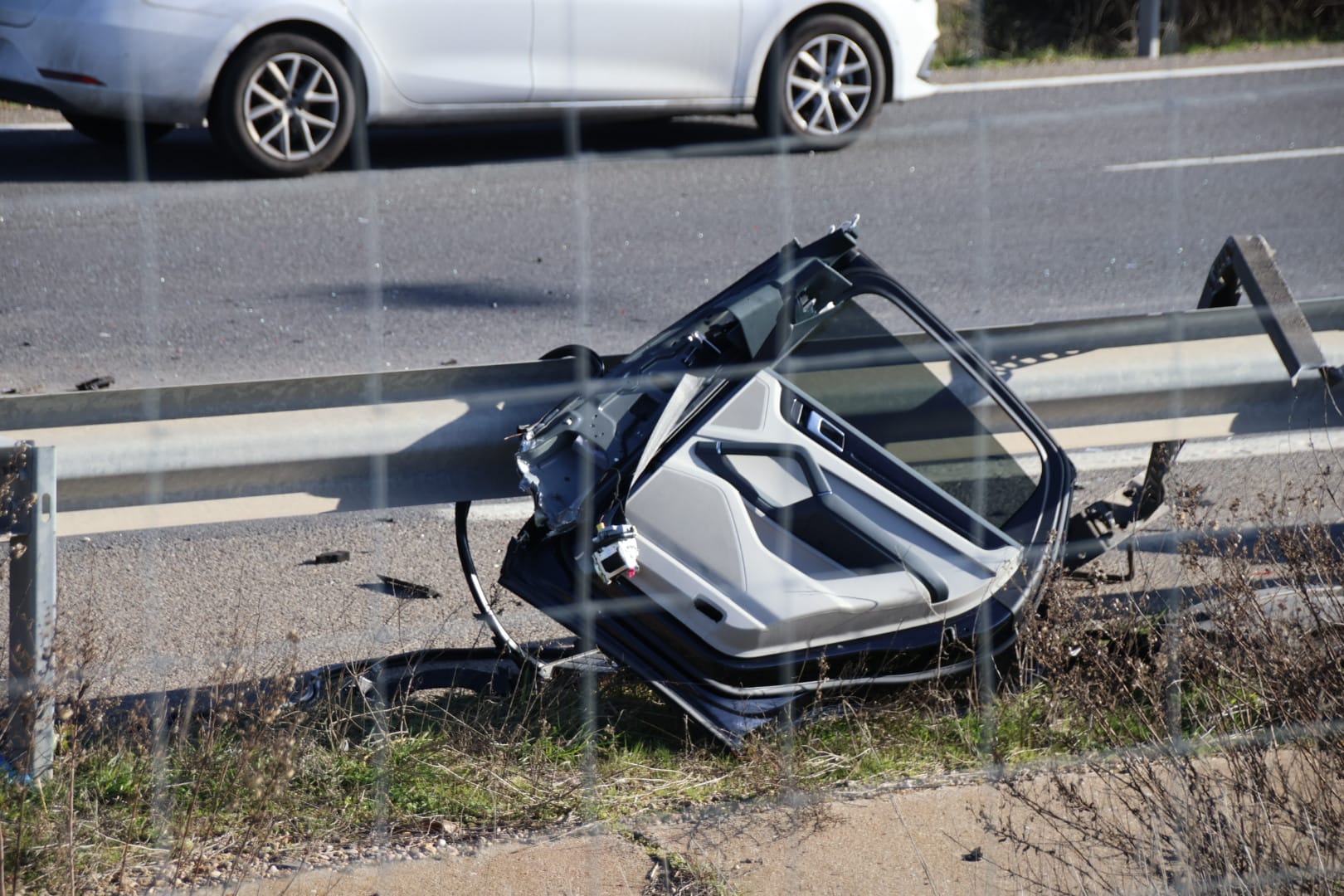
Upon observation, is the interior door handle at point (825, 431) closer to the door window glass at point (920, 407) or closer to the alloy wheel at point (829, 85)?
the door window glass at point (920, 407)

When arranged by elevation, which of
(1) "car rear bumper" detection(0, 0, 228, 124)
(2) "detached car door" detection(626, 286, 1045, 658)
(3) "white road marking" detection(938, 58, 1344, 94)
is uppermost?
(3) "white road marking" detection(938, 58, 1344, 94)

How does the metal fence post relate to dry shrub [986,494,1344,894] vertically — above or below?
above

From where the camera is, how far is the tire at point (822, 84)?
8805 millimetres

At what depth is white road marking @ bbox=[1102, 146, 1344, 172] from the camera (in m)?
8.73

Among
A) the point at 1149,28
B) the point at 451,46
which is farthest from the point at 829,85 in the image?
the point at 1149,28

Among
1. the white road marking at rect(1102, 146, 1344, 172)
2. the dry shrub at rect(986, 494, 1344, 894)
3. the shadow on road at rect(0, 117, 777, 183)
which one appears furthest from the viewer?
the white road marking at rect(1102, 146, 1344, 172)

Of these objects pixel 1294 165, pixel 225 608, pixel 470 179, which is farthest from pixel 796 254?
pixel 1294 165

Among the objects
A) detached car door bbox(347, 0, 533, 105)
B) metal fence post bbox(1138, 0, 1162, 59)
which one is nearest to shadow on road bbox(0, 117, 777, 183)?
detached car door bbox(347, 0, 533, 105)

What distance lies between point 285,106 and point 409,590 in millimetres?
4709

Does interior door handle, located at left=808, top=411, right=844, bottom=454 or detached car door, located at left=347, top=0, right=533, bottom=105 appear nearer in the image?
interior door handle, located at left=808, top=411, right=844, bottom=454

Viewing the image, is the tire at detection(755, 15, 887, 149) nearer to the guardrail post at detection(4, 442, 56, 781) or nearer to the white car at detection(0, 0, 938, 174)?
the white car at detection(0, 0, 938, 174)

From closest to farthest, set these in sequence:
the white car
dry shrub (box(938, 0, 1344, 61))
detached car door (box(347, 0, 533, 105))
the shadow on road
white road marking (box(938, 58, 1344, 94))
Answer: the white car < detached car door (box(347, 0, 533, 105)) < the shadow on road < white road marking (box(938, 58, 1344, 94)) < dry shrub (box(938, 0, 1344, 61))

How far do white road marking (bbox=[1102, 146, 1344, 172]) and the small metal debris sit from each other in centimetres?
610

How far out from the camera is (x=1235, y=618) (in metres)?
2.98
